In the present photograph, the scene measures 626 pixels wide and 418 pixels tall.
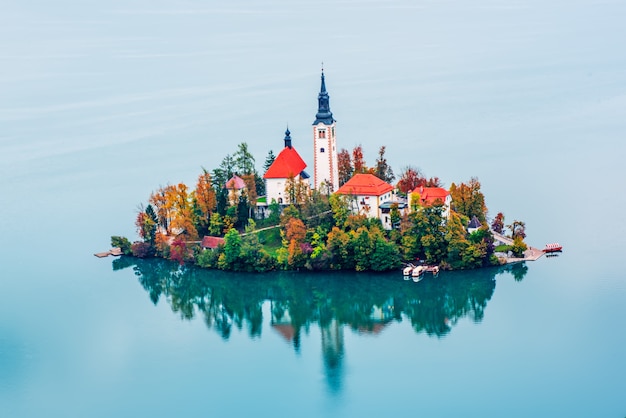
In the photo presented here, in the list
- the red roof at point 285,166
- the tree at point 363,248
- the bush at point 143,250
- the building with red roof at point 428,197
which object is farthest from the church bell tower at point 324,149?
the bush at point 143,250

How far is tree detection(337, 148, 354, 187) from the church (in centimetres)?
106

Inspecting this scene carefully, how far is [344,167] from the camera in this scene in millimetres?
35750

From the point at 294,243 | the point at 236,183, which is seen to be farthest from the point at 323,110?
the point at 294,243

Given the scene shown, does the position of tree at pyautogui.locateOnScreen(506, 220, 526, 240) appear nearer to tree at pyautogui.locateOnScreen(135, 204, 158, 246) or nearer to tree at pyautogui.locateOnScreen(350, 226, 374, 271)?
tree at pyautogui.locateOnScreen(350, 226, 374, 271)

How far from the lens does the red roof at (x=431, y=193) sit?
32.3 metres

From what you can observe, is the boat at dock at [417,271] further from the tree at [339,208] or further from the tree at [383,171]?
the tree at [383,171]

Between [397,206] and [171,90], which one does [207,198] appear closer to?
[397,206]

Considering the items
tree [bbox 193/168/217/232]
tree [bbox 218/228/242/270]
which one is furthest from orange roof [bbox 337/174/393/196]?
→ tree [bbox 193/168/217/232]


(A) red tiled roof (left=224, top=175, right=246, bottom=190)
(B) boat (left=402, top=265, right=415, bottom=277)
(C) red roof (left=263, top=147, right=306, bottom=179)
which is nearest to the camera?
(B) boat (left=402, top=265, right=415, bottom=277)

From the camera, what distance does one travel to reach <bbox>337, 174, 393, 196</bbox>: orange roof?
32719 mm

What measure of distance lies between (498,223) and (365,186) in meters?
4.65

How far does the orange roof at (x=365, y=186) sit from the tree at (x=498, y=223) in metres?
3.62

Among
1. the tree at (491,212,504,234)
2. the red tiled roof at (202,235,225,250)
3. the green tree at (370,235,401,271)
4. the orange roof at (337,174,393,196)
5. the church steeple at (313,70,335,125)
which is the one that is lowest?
the green tree at (370,235,401,271)

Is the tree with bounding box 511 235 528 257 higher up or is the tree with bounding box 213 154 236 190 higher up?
the tree with bounding box 213 154 236 190
